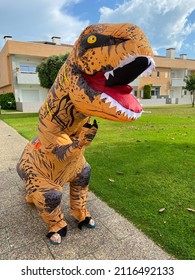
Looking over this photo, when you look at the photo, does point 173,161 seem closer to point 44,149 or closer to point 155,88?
point 44,149

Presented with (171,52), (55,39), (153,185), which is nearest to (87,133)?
(153,185)

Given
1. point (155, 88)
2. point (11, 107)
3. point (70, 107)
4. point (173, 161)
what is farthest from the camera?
point (155, 88)

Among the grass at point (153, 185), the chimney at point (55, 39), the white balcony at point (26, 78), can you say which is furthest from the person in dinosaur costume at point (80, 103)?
the chimney at point (55, 39)

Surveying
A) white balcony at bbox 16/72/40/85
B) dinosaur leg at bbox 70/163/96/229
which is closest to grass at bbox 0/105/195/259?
dinosaur leg at bbox 70/163/96/229

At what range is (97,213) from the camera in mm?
3025

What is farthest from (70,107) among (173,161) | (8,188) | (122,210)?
(173,161)

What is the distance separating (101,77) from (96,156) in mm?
4005

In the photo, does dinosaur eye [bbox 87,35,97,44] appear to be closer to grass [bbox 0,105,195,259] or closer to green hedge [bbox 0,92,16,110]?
grass [bbox 0,105,195,259]

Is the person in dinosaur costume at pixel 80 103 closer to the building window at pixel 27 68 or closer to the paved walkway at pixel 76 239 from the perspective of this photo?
the paved walkway at pixel 76 239

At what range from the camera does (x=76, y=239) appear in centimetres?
250

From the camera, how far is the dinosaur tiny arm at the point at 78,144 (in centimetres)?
184

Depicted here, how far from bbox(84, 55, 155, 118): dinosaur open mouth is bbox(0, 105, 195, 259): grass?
2.79ft

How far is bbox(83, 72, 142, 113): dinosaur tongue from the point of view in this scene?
1.59m

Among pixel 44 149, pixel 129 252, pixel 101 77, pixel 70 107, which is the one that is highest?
pixel 101 77
